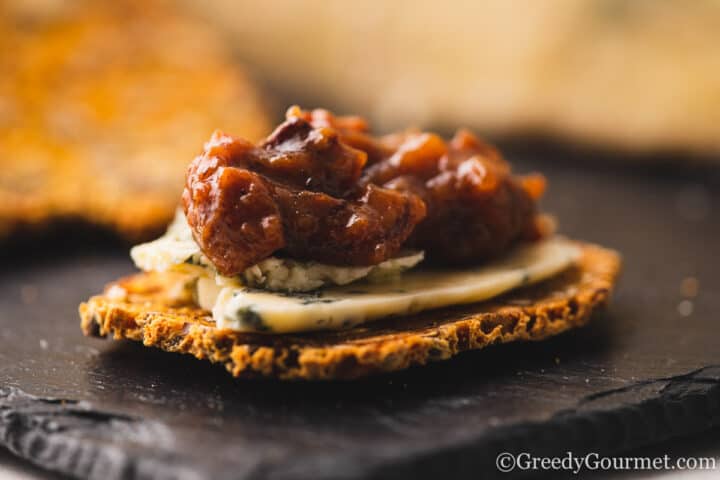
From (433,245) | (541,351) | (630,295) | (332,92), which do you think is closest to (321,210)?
(433,245)

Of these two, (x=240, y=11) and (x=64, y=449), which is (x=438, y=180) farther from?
(x=240, y=11)

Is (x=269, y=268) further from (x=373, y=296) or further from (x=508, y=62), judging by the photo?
(x=508, y=62)

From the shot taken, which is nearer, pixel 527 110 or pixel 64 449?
pixel 64 449

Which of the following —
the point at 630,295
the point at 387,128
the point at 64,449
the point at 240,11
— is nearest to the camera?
the point at 64,449

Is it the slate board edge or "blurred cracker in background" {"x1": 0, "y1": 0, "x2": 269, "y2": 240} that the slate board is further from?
"blurred cracker in background" {"x1": 0, "y1": 0, "x2": 269, "y2": 240}

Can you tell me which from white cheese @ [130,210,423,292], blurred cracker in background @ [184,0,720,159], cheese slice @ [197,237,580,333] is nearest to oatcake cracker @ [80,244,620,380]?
cheese slice @ [197,237,580,333]

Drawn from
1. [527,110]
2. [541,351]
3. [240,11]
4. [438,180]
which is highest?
[240,11]
